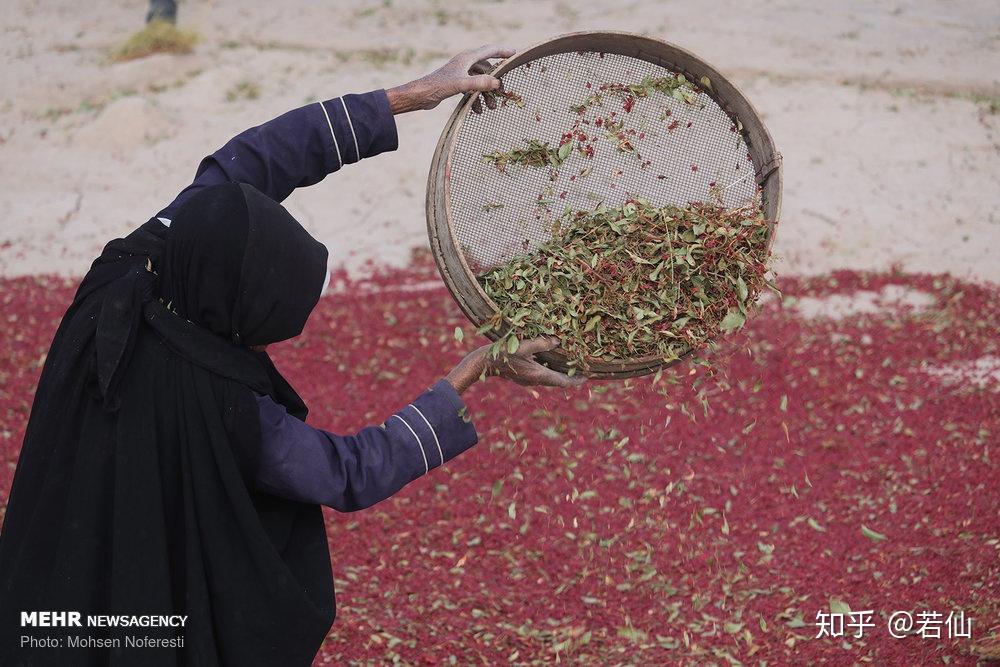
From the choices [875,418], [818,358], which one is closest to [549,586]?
[875,418]

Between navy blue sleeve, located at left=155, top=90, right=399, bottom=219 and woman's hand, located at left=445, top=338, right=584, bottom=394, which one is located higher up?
navy blue sleeve, located at left=155, top=90, right=399, bottom=219

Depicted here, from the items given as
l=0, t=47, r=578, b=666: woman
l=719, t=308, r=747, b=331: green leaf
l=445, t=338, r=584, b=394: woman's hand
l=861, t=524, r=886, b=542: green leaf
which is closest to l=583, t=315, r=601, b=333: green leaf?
l=445, t=338, r=584, b=394: woman's hand

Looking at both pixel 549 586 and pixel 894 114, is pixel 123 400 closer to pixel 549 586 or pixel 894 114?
pixel 549 586

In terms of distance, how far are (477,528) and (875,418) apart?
2.31 metres

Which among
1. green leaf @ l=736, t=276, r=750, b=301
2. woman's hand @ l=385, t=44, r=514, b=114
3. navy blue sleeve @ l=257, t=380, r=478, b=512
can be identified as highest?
woman's hand @ l=385, t=44, r=514, b=114

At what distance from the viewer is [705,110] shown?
3.06 metres

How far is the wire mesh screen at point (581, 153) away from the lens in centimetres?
296

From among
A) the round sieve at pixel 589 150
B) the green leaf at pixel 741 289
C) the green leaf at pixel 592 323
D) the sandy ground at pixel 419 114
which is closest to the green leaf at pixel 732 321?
the green leaf at pixel 741 289

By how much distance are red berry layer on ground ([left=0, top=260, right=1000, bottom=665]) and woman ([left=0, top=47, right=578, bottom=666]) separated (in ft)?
3.16

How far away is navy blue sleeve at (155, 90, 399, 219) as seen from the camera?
2586mm

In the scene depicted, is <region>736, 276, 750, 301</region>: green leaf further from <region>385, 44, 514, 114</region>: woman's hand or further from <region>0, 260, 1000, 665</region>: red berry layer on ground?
→ <region>385, 44, 514, 114</region>: woman's hand

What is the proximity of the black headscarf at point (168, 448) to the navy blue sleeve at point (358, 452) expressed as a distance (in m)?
0.06

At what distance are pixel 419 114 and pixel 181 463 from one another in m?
8.12

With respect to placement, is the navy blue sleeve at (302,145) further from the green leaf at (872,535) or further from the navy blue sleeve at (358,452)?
the green leaf at (872,535)
